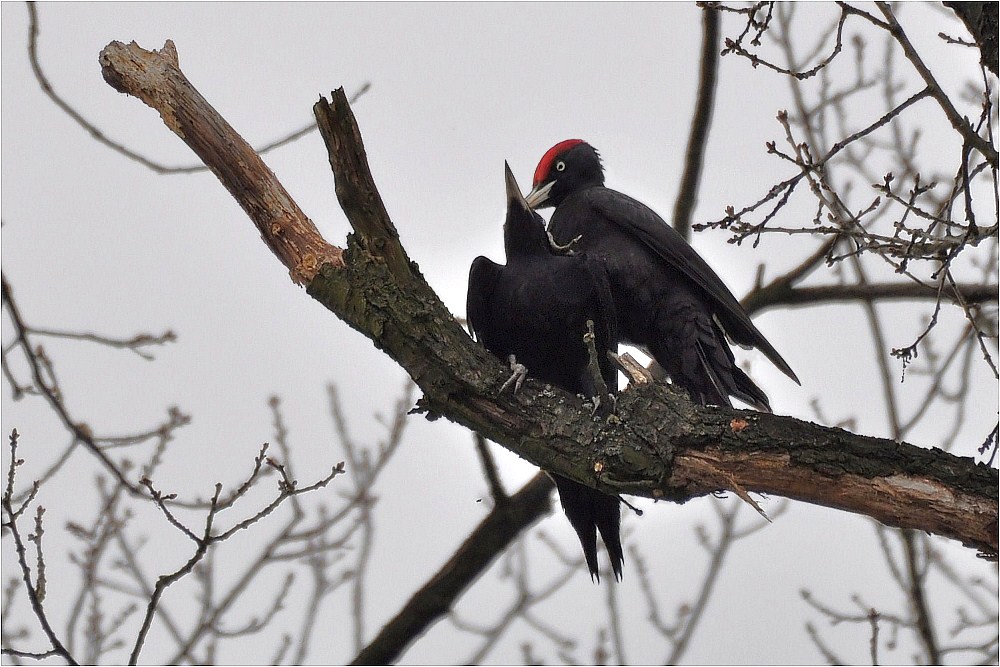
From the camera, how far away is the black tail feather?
3.39 metres

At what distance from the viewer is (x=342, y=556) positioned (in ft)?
16.4

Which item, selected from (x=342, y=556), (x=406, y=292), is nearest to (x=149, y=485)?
(x=406, y=292)

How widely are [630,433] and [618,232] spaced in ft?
5.08

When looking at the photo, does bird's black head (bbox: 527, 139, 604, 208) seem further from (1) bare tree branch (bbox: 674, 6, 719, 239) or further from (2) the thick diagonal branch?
(2) the thick diagonal branch

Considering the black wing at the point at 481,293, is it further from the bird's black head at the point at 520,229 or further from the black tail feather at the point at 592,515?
the black tail feather at the point at 592,515

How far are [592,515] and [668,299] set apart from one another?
0.99 meters

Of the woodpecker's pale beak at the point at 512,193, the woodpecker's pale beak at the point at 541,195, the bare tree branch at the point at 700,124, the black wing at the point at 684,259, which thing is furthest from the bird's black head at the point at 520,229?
the bare tree branch at the point at 700,124

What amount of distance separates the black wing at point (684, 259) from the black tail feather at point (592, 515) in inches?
35.7

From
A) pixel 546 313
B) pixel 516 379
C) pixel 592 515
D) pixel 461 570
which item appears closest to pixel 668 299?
pixel 546 313

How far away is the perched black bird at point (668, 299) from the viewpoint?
12.6 feet

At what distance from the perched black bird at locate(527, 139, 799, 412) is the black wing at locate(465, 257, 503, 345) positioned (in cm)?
26

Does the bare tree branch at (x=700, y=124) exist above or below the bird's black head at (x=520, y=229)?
above

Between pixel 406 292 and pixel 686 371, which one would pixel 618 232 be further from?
pixel 406 292

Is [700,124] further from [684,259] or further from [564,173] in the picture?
[684,259]
